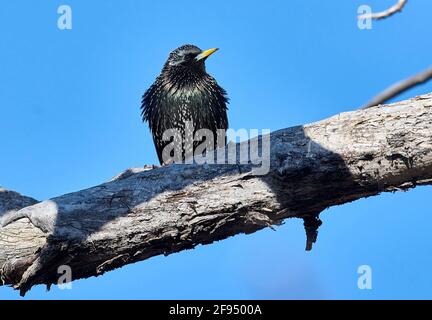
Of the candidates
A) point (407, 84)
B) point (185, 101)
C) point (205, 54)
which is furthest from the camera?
point (205, 54)

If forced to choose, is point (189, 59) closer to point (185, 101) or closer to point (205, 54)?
point (205, 54)

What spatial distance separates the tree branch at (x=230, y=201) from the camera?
486 cm

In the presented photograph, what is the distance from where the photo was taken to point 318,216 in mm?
5023

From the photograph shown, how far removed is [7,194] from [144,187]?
108 cm

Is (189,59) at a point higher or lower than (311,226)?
higher

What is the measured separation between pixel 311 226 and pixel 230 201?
1.87 feet

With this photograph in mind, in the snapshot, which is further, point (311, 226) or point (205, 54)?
point (205, 54)

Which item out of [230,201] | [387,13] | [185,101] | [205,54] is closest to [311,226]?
[230,201]

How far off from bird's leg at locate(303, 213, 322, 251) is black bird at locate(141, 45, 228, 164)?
3508mm

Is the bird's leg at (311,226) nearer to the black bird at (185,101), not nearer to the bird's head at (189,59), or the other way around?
the black bird at (185,101)

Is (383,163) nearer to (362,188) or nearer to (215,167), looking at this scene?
(362,188)

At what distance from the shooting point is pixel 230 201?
4945mm

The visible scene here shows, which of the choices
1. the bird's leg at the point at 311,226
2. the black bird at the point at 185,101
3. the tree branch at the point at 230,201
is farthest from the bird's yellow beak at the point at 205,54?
the bird's leg at the point at 311,226
